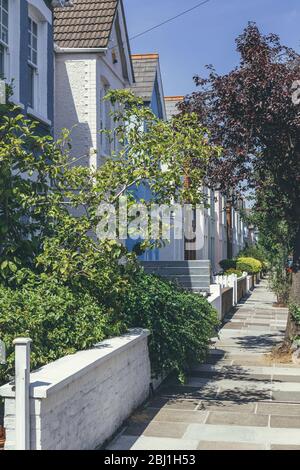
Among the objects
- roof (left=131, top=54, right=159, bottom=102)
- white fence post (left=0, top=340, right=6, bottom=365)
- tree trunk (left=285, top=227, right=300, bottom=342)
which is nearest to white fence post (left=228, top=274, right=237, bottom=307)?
roof (left=131, top=54, right=159, bottom=102)

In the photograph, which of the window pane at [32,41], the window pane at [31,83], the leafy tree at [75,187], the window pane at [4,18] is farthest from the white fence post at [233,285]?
the leafy tree at [75,187]

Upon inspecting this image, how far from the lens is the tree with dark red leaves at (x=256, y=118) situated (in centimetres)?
1166

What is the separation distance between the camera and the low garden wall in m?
5.38

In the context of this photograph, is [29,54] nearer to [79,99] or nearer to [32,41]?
[32,41]

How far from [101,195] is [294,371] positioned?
5361mm

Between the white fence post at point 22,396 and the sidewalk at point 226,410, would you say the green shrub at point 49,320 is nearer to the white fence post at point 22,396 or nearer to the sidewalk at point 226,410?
the white fence post at point 22,396

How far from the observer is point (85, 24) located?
15852mm

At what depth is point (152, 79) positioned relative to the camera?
22797 millimetres

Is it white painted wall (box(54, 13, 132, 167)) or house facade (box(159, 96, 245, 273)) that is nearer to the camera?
white painted wall (box(54, 13, 132, 167))

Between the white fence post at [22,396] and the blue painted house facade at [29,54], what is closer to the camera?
the white fence post at [22,396]

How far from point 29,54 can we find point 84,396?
27.3 feet

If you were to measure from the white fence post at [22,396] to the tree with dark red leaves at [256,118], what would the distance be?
7.45 meters

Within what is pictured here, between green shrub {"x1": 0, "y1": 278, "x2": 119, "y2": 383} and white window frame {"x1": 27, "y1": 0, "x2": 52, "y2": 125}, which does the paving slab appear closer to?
green shrub {"x1": 0, "y1": 278, "x2": 119, "y2": 383}

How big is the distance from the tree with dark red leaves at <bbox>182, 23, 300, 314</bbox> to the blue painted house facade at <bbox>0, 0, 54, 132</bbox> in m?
2.98
